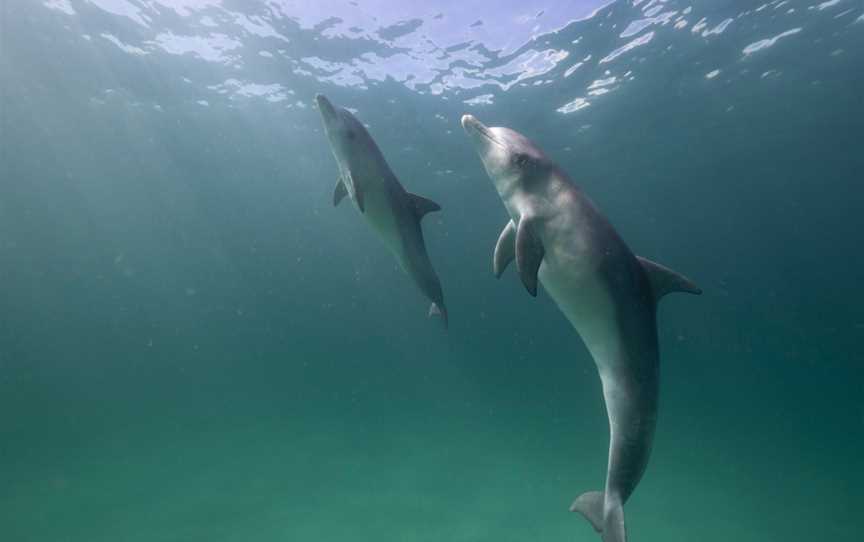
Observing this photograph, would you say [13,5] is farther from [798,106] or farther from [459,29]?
[798,106]

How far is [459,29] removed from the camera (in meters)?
15.4

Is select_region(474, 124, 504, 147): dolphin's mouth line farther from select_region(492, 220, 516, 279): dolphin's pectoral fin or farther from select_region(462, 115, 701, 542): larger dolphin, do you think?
select_region(492, 220, 516, 279): dolphin's pectoral fin

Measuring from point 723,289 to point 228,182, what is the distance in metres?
44.2

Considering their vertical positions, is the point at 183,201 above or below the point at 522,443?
above

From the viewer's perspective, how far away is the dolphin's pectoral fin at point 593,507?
4.23 m

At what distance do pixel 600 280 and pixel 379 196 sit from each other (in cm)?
221

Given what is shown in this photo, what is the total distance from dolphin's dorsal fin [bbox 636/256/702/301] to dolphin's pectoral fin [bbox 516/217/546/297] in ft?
2.79

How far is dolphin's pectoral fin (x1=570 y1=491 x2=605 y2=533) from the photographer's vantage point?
13.9 feet

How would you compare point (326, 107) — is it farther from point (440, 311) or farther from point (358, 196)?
point (440, 311)

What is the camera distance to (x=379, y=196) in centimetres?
507

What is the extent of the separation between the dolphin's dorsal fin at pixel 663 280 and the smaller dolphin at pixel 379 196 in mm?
1892

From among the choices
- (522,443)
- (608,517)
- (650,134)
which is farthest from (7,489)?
(650,134)

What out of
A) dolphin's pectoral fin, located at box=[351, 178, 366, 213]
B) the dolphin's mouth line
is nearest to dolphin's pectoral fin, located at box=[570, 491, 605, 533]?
the dolphin's mouth line

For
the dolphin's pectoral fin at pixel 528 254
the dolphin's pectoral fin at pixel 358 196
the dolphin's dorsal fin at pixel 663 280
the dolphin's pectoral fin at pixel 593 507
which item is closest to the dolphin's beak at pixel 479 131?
the dolphin's pectoral fin at pixel 528 254
